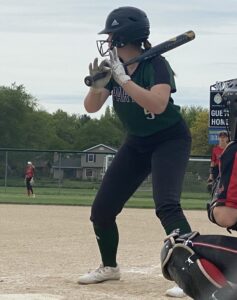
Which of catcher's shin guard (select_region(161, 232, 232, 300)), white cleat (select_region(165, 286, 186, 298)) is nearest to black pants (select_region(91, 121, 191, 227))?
white cleat (select_region(165, 286, 186, 298))

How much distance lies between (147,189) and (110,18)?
22.1 m

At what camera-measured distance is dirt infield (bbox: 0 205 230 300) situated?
231 inches

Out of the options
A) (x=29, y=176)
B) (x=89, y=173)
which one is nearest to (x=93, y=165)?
(x=89, y=173)

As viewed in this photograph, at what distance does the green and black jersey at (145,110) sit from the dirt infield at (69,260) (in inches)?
48.1

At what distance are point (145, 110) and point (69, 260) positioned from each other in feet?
8.34

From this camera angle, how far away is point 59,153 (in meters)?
29.3

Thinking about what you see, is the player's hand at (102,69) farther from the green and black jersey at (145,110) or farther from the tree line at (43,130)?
the tree line at (43,130)

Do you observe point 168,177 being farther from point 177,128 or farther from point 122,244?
point 122,244

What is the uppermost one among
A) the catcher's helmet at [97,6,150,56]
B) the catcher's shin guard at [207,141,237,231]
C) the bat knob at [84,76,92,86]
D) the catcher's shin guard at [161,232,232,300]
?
the catcher's helmet at [97,6,150,56]

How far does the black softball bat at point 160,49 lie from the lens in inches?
211

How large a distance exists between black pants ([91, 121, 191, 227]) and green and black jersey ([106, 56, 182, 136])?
0.07 m

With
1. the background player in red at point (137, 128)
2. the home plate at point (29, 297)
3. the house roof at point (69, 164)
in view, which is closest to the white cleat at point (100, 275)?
the background player in red at point (137, 128)

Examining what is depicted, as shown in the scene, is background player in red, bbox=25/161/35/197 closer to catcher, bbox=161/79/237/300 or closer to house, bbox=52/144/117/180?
Answer: house, bbox=52/144/117/180

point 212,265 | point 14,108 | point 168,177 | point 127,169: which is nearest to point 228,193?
point 212,265
